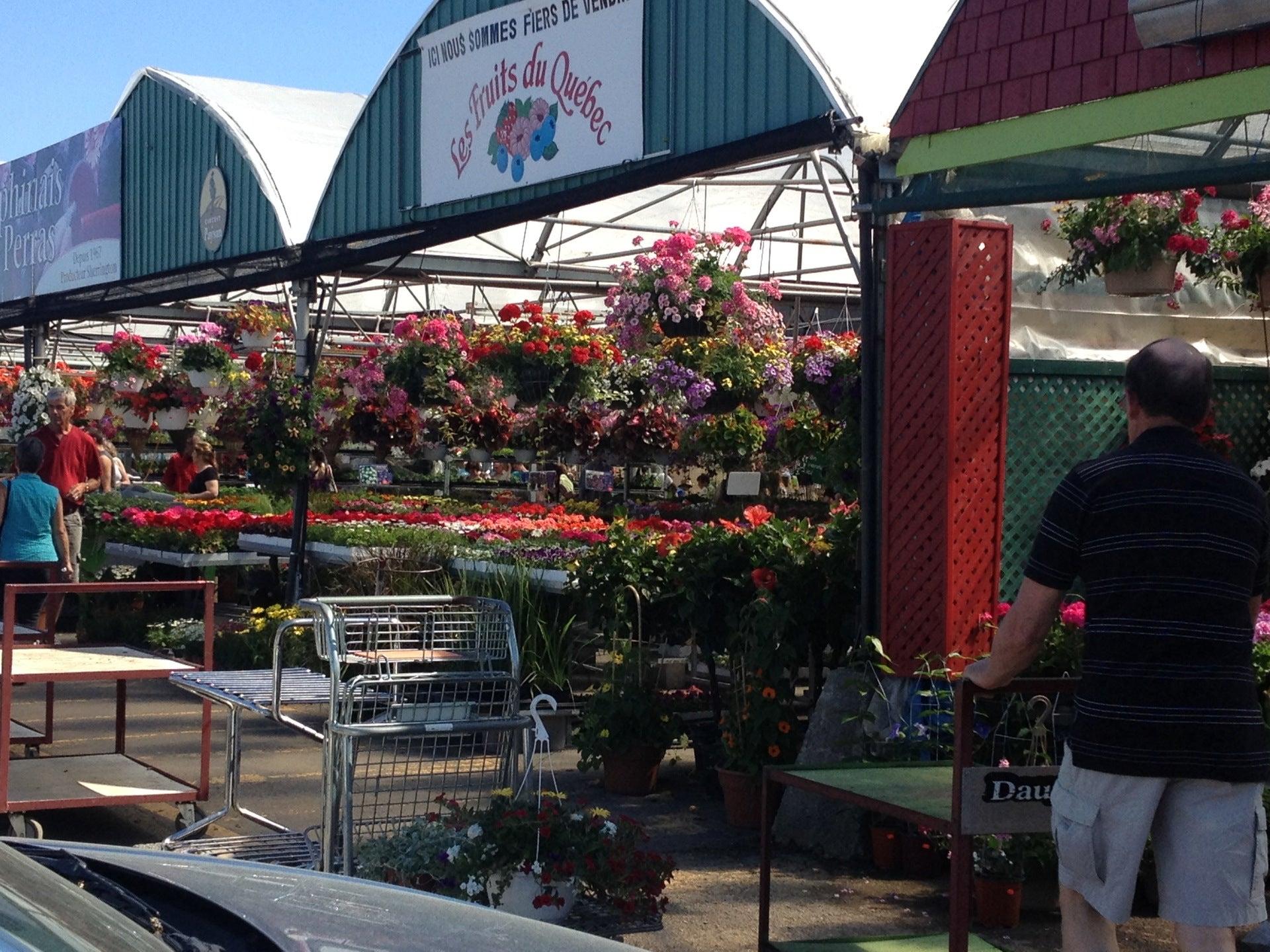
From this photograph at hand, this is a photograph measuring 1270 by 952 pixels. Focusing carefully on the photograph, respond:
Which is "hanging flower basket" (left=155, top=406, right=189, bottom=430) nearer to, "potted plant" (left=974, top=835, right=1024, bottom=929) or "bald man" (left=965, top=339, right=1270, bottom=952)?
"potted plant" (left=974, top=835, right=1024, bottom=929)

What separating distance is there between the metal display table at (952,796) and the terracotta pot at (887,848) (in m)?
1.46

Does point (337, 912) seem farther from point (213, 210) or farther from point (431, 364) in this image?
point (213, 210)

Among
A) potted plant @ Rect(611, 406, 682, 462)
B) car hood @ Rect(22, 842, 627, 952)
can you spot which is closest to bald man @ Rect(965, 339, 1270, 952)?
car hood @ Rect(22, 842, 627, 952)

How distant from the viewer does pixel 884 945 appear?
4.78 metres

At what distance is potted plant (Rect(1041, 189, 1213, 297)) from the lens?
6.92 meters

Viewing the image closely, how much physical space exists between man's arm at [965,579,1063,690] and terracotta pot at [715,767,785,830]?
10.4ft

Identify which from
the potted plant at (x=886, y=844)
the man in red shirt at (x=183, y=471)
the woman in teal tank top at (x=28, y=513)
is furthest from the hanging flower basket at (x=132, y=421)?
the potted plant at (x=886, y=844)

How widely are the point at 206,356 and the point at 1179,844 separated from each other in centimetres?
1406

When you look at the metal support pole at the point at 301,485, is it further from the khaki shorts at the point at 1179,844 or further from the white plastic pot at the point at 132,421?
the khaki shorts at the point at 1179,844

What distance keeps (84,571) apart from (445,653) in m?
9.66

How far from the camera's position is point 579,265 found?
45.4 ft

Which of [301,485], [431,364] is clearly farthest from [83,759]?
[431,364]

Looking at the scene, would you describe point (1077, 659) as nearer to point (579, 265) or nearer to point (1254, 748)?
point (1254, 748)

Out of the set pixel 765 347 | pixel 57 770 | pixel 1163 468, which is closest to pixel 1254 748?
pixel 1163 468
